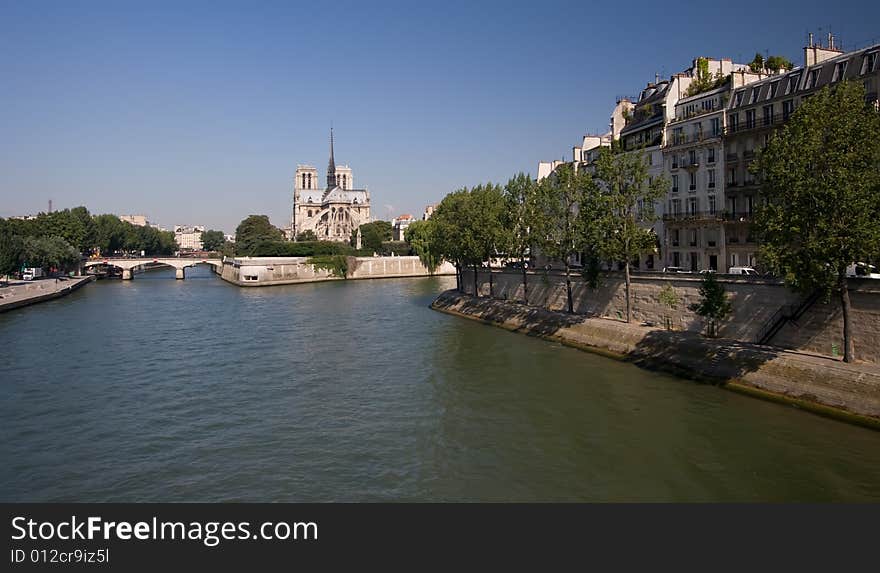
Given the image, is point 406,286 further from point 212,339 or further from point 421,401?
point 421,401

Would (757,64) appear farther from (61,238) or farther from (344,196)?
(344,196)

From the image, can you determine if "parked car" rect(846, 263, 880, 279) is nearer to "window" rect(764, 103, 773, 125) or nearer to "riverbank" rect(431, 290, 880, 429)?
"riverbank" rect(431, 290, 880, 429)

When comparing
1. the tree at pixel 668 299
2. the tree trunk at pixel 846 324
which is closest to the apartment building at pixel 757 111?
the tree at pixel 668 299

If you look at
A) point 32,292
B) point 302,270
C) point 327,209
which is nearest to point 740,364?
point 32,292

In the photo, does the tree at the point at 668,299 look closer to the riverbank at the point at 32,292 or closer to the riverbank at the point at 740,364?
the riverbank at the point at 740,364

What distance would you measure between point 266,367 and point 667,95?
3066 centimetres

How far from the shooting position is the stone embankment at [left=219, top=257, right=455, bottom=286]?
3738 inches

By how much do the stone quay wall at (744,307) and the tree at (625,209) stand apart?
1.66m

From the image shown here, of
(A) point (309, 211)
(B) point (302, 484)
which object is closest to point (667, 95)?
(B) point (302, 484)

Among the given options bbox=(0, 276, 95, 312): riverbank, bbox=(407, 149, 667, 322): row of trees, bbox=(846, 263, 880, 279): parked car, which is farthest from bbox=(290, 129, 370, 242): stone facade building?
bbox=(846, 263, 880, 279): parked car

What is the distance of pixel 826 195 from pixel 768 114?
51.1ft

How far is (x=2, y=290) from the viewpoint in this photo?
6544 cm

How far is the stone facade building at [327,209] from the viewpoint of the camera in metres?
173

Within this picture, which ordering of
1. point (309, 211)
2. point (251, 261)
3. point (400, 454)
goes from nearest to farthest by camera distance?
point (400, 454) → point (251, 261) → point (309, 211)
